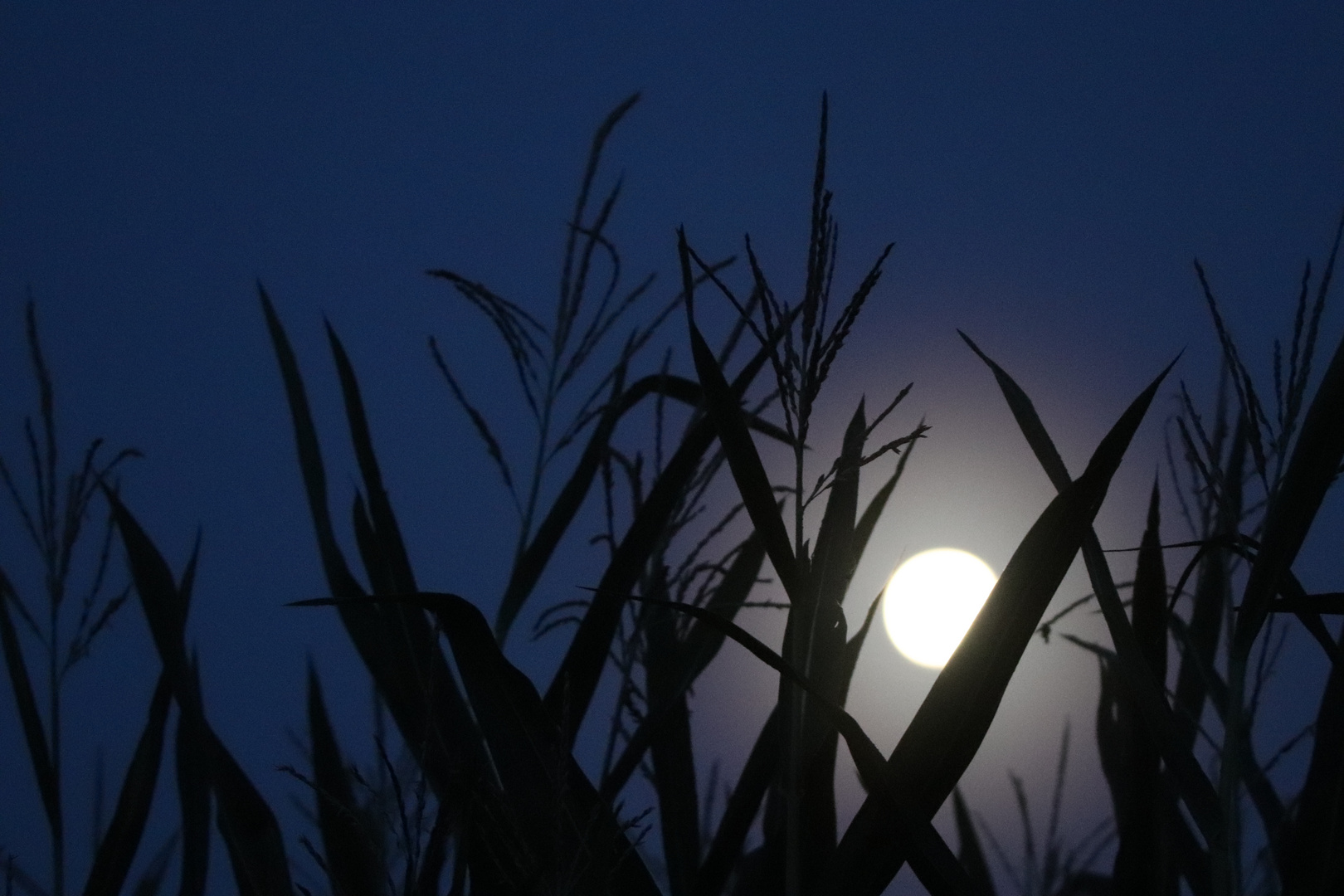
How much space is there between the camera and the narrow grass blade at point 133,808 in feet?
4.07

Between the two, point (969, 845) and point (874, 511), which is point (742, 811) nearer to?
point (874, 511)

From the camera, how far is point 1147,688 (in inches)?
31.8

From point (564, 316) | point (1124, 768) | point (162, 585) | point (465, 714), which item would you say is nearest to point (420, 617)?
point (465, 714)

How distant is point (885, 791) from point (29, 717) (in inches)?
38.2

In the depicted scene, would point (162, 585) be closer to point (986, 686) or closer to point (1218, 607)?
point (986, 686)

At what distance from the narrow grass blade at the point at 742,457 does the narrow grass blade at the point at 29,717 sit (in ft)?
2.83

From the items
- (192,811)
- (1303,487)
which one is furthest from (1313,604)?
(192,811)

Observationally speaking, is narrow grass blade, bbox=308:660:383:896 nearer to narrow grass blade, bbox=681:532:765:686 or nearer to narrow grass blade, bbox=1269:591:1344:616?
narrow grass blade, bbox=681:532:765:686

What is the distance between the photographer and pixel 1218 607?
1148mm

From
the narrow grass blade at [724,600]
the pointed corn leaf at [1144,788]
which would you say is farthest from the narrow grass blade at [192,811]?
the pointed corn leaf at [1144,788]

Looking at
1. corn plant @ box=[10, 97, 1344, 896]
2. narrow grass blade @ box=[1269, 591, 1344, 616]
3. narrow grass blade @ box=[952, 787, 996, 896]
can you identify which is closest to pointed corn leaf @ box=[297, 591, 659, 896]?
corn plant @ box=[10, 97, 1344, 896]

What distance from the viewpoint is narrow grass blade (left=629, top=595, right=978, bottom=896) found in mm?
701

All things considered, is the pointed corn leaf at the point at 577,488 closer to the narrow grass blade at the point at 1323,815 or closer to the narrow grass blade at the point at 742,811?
the narrow grass blade at the point at 742,811

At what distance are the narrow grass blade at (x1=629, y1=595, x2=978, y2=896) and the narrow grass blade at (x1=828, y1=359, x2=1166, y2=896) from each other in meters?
0.01
